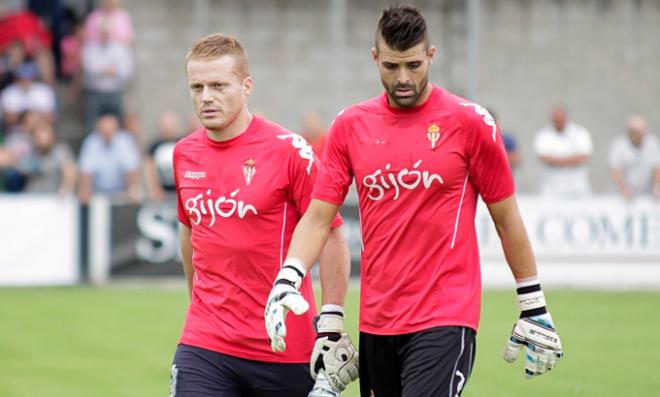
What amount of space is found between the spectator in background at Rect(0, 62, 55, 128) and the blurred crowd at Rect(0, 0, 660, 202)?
0.02m

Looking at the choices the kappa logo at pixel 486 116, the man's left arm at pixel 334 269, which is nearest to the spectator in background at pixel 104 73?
the man's left arm at pixel 334 269

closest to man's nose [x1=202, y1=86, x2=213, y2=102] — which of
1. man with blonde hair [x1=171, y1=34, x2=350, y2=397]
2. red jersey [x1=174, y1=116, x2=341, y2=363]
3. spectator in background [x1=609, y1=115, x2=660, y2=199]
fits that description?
man with blonde hair [x1=171, y1=34, x2=350, y2=397]

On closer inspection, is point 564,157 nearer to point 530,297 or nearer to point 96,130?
point 96,130

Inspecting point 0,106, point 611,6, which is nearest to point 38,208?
point 0,106

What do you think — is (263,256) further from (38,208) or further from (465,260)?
(38,208)

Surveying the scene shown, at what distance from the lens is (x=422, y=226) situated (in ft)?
18.9

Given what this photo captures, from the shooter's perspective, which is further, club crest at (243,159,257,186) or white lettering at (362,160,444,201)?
club crest at (243,159,257,186)

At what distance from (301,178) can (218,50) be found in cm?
72

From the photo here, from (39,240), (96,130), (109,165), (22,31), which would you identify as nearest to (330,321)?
(39,240)

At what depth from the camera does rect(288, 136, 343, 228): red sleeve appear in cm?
617

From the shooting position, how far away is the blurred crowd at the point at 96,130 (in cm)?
1930

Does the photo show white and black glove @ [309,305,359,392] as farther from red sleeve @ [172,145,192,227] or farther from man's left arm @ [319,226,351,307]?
red sleeve @ [172,145,192,227]

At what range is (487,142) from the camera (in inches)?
226

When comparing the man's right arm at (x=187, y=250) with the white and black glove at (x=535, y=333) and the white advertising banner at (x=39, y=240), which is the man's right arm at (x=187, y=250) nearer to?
the white and black glove at (x=535, y=333)
